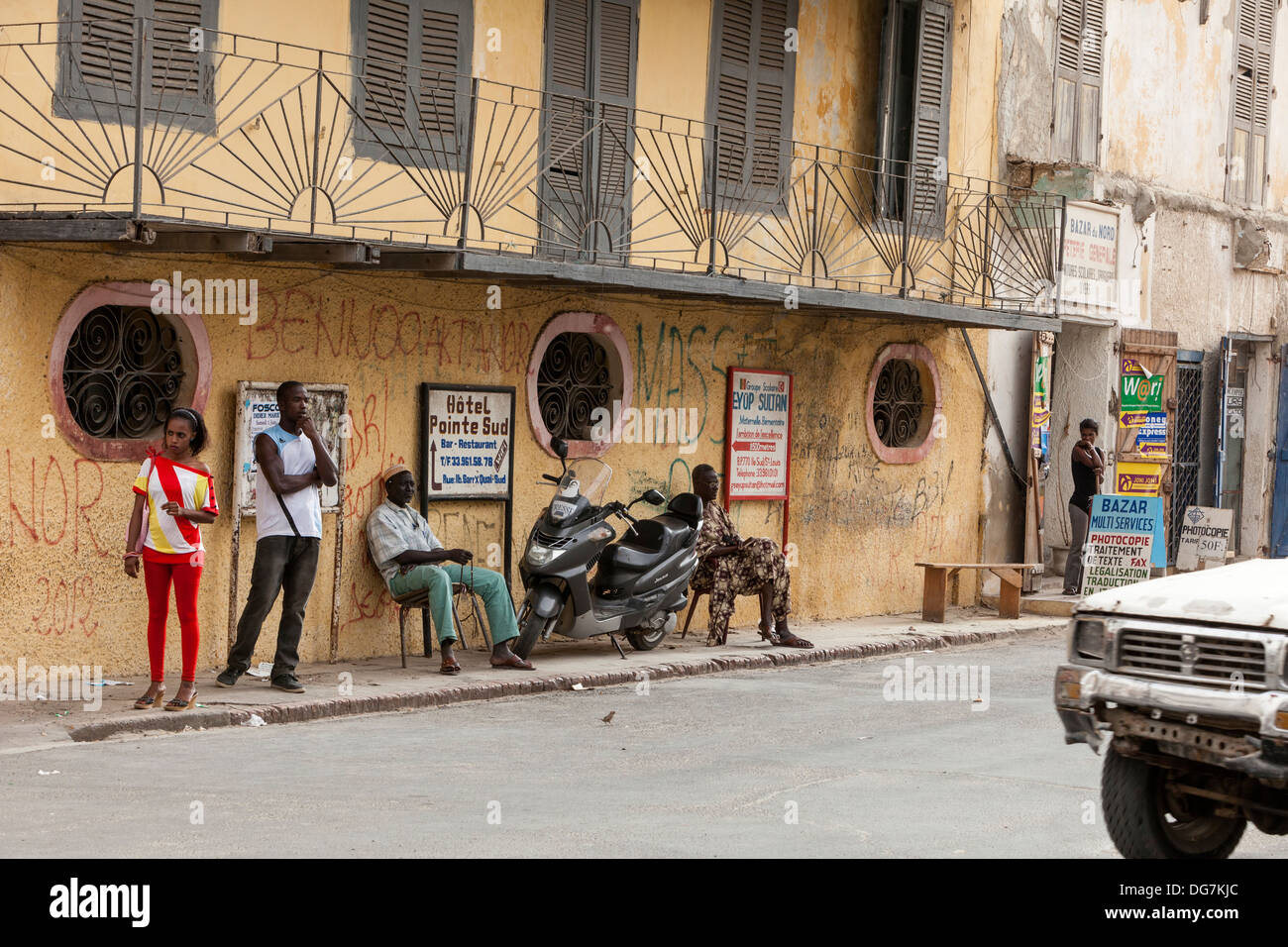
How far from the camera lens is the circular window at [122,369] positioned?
36.4 ft

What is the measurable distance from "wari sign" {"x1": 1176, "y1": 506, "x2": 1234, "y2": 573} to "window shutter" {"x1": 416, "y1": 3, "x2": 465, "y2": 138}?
9.19 m

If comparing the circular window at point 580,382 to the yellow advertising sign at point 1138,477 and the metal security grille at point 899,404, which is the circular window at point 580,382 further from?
the yellow advertising sign at point 1138,477

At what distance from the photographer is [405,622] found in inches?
508

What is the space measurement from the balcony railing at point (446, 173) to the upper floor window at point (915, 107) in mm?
65

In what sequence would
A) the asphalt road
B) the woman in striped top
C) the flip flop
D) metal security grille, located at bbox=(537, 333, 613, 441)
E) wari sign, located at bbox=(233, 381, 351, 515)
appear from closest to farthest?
1. the asphalt road
2. the woman in striped top
3. wari sign, located at bbox=(233, 381, 351, 515)
4. the flip flop
5. metal security grille, located at bbox=(537, 333, 613, 441)

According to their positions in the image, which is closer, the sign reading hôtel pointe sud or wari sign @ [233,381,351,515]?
wari sign @ [233,381,351,515]

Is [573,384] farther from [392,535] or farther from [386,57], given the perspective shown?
[386,57]

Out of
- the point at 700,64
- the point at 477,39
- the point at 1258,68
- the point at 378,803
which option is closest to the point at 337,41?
the point at 477,39

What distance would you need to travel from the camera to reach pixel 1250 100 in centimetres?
2256

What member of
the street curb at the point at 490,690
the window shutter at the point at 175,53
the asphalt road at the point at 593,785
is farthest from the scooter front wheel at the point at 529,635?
the window shutter at the point at 175,53

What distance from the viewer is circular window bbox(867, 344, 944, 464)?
17.5 m

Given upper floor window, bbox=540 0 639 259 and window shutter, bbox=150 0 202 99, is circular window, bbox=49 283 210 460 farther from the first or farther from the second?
upper floor window, bbox=540 0 639 259

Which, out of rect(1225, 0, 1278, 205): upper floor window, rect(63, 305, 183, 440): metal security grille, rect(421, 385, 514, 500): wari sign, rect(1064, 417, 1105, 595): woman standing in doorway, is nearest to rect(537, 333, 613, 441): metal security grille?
rect(421, 385, 514, 500): wari sign

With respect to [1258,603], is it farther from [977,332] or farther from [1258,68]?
[1258,68]
